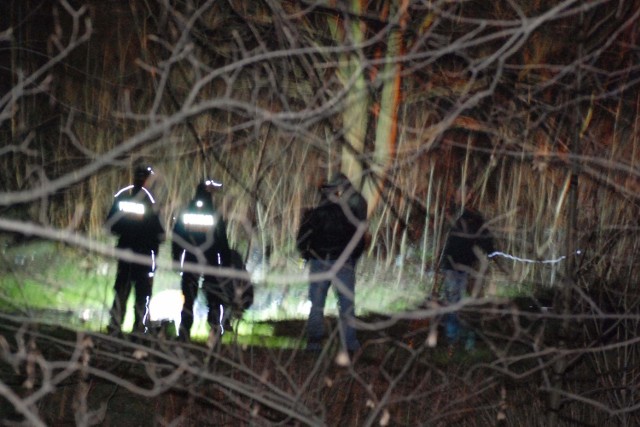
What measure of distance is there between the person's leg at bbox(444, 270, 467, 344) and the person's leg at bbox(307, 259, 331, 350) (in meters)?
1.30

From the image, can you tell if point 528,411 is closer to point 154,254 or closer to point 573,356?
point 573,356

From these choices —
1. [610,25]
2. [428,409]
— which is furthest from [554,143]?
[428,409]

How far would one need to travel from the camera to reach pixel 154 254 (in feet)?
31.8

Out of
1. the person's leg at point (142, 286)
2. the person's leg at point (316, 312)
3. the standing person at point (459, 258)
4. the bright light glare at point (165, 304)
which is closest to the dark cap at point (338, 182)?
the person's leg at point (316, 312)

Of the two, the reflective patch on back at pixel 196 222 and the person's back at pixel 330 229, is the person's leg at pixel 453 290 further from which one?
the reflective patch on back at pixel 196 222

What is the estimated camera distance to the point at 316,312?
8.86 meters

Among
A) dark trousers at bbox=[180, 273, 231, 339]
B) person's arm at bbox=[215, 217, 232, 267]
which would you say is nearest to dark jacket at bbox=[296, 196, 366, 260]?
A: person's arm at bbox=[215, 217, 232, 267]

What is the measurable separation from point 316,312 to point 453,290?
2.19m

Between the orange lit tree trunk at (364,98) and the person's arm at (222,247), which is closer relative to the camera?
the orange lit tree trunk at (364,98)

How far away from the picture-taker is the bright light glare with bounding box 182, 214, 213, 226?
8.97m

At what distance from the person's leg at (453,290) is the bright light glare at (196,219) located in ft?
8.18

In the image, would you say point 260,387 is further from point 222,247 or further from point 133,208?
point 133,208

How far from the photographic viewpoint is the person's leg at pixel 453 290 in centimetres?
1003

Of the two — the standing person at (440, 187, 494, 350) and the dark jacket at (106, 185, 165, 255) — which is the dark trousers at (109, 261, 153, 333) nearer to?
the dark jacket at (106, 185, 165, 255)
